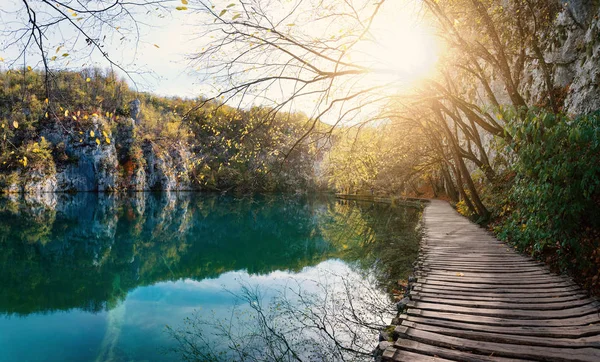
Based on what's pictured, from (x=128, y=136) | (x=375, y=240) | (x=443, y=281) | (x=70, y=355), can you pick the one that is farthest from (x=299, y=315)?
(x=128, y=136)

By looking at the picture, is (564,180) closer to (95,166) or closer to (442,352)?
(442,352)

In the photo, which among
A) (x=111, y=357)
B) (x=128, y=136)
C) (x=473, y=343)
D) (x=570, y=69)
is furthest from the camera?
(x=128, y=136)

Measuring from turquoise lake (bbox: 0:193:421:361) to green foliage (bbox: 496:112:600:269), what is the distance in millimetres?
Result: 2954

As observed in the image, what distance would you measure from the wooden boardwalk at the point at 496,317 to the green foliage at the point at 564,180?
0.51 m

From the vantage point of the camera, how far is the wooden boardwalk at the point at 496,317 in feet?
8.61

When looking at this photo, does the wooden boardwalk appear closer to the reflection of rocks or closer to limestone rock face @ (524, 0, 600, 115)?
the reflection of rocks

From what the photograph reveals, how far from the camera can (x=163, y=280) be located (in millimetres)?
10109

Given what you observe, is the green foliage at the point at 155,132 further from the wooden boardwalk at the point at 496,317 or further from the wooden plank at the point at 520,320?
the wooden plank at the point at 520,320

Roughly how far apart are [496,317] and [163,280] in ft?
30.1

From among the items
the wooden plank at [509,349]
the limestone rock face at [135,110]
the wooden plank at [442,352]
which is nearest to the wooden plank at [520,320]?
the wooden plank at [509,349]

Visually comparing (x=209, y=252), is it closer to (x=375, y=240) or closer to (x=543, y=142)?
(x=375, y=240)

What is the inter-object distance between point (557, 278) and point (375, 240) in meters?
8.92

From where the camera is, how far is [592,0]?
7.71 metres

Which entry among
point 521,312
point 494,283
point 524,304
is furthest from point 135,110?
point 521,312
